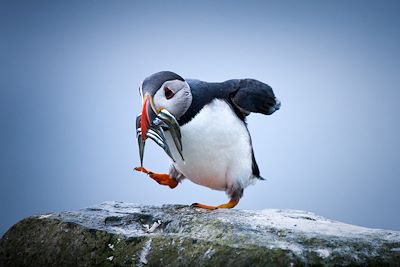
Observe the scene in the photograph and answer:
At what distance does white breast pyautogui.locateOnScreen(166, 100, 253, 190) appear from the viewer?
9.81 feet

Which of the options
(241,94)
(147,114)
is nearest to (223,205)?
(241,94)

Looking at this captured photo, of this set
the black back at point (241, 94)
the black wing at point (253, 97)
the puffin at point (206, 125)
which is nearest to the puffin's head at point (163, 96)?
the puffin at point (206, 125)

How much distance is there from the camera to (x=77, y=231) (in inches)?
108

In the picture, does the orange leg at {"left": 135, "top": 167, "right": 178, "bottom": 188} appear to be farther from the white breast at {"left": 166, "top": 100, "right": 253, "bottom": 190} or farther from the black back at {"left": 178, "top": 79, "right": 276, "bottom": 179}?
the black back at {"left": 178, "top": 79, "right": 276, "bottom": 179}

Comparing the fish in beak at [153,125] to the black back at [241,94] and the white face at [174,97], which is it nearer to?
the white face at [174,97]

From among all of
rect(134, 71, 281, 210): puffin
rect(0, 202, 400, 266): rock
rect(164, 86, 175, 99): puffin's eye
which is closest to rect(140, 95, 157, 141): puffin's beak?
rect(134, 71, 281, 210): puffin

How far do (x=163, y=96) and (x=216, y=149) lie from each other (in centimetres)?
41

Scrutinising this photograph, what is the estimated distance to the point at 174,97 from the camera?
2.89 meters

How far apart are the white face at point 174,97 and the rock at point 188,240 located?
511 millimetres

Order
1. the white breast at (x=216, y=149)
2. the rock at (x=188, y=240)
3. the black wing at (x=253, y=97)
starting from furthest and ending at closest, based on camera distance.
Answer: the black wing at (x=253, y=97) < the white breast at (x=216, y=149) < the rock at (x=188, y=240)

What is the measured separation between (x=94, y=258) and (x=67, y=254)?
132 millimetres

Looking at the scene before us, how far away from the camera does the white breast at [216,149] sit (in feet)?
9.81

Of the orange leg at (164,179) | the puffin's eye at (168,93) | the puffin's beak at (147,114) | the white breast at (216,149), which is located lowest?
the orange leg at (164,179)

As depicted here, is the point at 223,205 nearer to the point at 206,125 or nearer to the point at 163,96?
the point at 206,125
